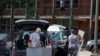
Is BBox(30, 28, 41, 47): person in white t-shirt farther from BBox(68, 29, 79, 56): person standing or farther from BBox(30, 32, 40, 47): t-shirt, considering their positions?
BBox(68, 29, 79, 56): person standing

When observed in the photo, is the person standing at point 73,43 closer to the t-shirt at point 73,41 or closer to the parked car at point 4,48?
the t-shirt at point 73,41

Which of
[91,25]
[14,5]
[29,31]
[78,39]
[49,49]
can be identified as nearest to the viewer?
[49,49]

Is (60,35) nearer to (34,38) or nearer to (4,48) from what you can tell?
(4,48)

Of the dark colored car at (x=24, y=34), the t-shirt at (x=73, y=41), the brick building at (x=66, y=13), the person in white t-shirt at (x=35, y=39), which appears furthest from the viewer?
the brick building at (x=66, y=13)

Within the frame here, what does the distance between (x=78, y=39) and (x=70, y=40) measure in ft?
1.34

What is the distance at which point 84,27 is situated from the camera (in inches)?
1789

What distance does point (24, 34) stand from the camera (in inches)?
645

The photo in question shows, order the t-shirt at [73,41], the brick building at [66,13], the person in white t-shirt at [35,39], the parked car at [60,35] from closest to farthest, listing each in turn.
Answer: the person in white t-shirt at [35,39]
the t-shirt at [73,41]
the parked car at [60,35]
the brick building at [66,13]

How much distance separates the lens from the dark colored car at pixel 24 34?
15039 mm

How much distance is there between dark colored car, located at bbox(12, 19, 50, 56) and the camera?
1504 centimetres

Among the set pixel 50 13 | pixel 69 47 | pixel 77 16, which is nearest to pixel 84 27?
pixel 77 16

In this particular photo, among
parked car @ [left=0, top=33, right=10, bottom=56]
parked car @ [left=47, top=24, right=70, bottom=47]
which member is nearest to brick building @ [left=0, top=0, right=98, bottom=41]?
parked car @ [left=47, top=24, right=70, bottom=47]

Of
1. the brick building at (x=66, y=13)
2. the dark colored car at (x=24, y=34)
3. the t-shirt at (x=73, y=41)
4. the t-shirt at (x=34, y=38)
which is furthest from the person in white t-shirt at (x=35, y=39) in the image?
the brick building at (x=66, y=13)

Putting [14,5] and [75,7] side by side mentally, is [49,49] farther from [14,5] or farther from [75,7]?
[75,7]
